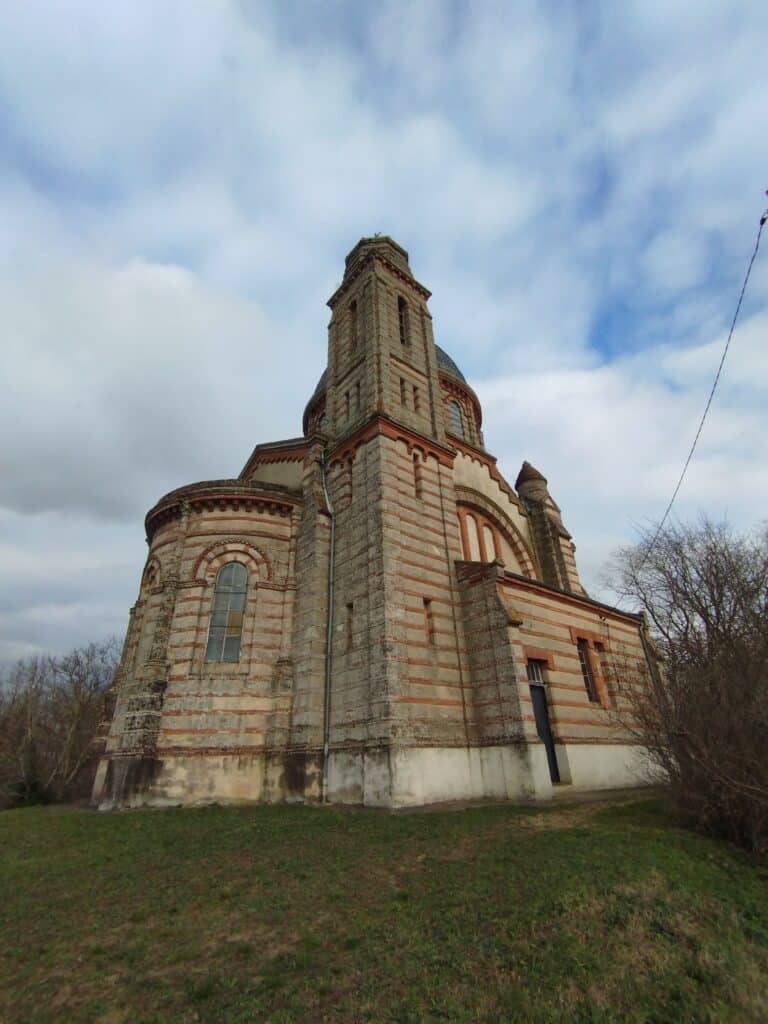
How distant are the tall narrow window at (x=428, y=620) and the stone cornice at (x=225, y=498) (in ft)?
21.7

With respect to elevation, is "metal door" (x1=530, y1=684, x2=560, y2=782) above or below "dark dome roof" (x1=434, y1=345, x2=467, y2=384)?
below

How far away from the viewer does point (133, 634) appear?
62.4 feet

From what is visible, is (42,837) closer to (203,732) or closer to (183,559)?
(203,732)

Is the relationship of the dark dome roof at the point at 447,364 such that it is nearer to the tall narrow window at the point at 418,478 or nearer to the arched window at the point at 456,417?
the arched window at the point at 456,417

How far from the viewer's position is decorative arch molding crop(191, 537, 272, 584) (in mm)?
17734

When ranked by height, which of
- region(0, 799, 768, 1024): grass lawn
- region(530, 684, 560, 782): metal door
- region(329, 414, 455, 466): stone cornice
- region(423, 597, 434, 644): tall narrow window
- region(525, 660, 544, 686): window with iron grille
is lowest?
region(0, 799, 768, 1024): grass lawn

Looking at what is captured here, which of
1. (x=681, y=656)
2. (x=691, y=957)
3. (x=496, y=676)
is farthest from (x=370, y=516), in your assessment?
(x=691, y=957)

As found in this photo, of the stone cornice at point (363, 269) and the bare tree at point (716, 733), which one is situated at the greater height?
the stone cornice at point (363, 269)

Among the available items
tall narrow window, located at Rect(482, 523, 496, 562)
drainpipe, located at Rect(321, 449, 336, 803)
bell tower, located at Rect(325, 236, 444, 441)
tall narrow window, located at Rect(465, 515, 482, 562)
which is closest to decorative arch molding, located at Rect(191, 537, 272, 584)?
drainpipe, located at Rect(321, 449, 336, 803)

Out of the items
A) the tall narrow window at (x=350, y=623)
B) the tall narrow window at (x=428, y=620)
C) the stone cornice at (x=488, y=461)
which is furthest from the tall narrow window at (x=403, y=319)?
the tall narrow window at (x=350, y=623)

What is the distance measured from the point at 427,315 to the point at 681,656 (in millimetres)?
18738

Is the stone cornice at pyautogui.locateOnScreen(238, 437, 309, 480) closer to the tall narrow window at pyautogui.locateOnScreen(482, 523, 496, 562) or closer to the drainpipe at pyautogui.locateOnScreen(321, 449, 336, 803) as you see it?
the drainpipe at pyautogui.locateOnScreen(321, 449, 336, 803)

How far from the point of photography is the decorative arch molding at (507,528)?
22.5 metres

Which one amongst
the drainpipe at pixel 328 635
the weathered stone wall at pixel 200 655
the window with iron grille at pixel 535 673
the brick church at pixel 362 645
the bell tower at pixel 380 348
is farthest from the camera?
the bell tower at pixel 380 348
